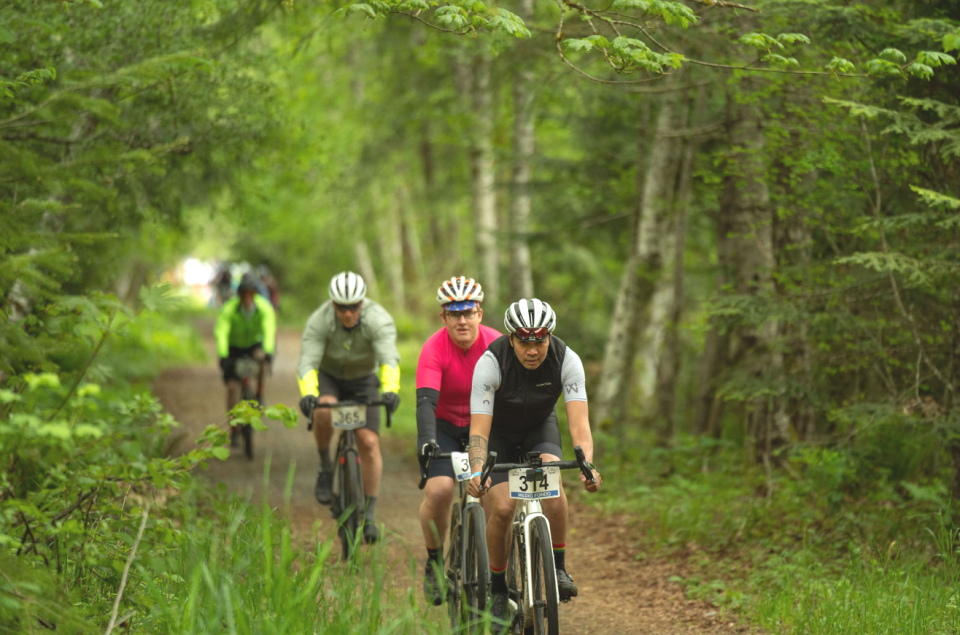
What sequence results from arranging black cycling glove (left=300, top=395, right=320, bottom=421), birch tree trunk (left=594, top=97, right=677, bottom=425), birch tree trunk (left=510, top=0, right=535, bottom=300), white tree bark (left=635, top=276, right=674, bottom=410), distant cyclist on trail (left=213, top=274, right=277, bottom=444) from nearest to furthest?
black cycling glove (left=300, top=395, right=320, bottom=421)
birch tree trunk (left=594, top=97, right=677, bottom=425)
distant cyclist on trail (left=213, top=274, right=277, bottom=444)
birch tree trunk (left=510, top=0, right=535, bottom=300)
white tree bark (left=635, top=276, right=674, bottom=410)

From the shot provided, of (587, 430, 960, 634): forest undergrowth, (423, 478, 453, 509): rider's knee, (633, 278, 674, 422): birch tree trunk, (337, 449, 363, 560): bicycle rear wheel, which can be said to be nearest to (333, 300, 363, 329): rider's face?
(337, 449, 363, 560): bicycle rear wheel

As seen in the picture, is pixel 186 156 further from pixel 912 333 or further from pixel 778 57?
pixel 912 333

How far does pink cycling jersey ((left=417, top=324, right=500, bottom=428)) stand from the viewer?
19.1 feet

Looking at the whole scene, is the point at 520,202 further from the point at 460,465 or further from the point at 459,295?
the point at 460,465

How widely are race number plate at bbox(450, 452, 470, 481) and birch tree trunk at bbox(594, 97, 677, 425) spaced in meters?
5.69

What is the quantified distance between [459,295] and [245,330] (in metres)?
6.25

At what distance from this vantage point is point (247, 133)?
351 inches

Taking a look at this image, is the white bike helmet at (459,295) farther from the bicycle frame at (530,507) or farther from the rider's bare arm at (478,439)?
the bicycle frame at (530,507)

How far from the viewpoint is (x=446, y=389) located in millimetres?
5961

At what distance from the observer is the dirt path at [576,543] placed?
6.12 m

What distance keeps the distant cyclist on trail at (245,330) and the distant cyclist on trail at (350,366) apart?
3.64 metres

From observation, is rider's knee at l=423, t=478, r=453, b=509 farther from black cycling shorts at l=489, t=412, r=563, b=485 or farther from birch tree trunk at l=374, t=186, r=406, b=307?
birch tree trunk at l=374, t=186, r=406, b=307

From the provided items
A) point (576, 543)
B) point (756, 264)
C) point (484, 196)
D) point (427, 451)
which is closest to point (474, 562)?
point (427, 451)

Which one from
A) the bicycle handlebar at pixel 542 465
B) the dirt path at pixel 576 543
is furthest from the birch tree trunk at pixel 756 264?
the bicycle handlebar at pixel 542 465
